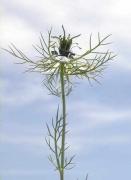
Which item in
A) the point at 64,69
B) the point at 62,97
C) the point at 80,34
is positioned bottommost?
the point at 62,97

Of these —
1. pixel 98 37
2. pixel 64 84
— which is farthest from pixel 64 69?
pixel 98 37

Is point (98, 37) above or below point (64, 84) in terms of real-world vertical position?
above

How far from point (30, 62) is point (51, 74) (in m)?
0.23

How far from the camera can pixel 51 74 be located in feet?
14.3

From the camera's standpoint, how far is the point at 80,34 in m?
4.34

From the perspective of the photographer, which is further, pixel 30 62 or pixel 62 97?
pixel 30 62

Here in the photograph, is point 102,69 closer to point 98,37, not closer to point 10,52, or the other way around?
point 98,37

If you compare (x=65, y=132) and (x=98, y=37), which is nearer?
(x=65, y=132)

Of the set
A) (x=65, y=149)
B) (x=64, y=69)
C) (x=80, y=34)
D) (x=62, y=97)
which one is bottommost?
(x=65, y=149)

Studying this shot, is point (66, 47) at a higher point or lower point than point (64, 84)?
higher

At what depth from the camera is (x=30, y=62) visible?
14.5ft

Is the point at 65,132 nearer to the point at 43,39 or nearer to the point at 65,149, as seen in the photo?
the point at 65,149

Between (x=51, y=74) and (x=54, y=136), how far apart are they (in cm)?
57

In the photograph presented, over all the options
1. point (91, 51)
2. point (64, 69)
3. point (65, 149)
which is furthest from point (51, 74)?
point (65, 149)
